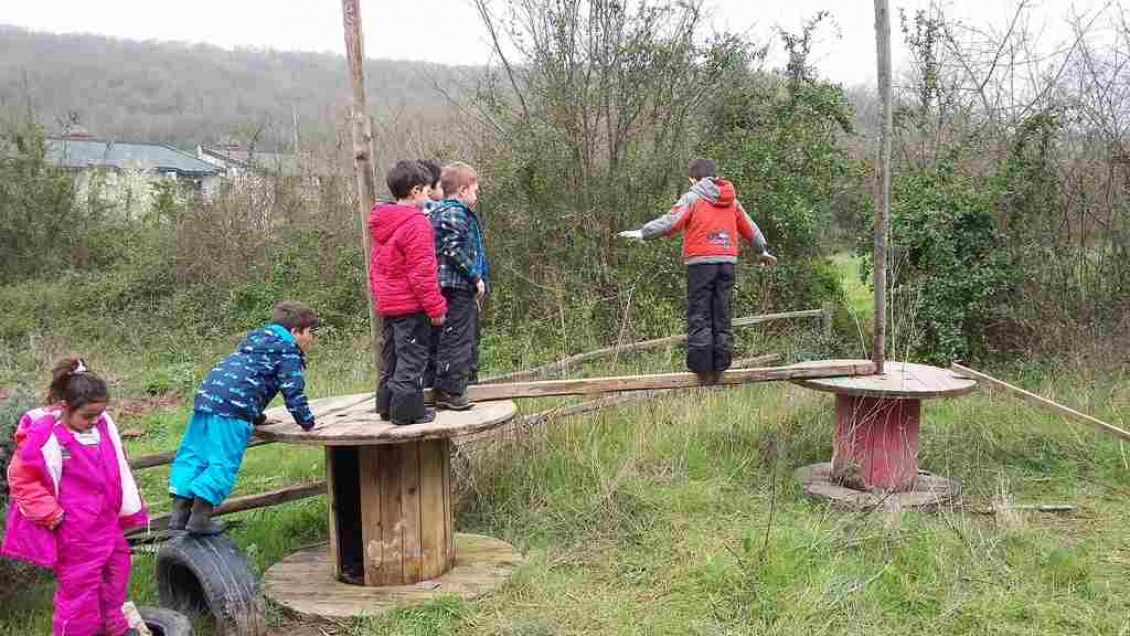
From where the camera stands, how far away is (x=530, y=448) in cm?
611

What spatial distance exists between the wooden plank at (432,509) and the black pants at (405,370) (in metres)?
0.27

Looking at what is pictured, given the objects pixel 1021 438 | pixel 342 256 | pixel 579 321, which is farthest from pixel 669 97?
pixel 1021 438

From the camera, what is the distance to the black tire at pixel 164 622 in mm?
3689

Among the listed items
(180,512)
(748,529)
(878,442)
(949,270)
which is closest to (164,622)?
(180,512)

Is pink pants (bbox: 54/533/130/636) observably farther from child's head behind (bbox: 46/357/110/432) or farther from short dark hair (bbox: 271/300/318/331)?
short dark hair (bbox: 271/300/318/331)

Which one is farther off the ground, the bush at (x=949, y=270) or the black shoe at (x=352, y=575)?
the bush at (x=949, y=270)

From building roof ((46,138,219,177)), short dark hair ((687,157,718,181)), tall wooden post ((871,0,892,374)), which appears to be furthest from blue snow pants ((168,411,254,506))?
building roof ((46,138,219,177))

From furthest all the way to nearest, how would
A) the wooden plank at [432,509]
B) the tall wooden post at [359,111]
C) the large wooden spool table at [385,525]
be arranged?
1. the wooden plank at [432,509]
2. the tall wooden post at [359,111]
3. the large wooden spool table at [385,525]

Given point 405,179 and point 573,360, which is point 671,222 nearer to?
point 405,179

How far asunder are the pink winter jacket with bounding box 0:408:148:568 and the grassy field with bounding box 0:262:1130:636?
2.92 feet

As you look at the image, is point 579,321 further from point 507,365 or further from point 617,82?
point 617,82

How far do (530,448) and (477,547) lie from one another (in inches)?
42.4

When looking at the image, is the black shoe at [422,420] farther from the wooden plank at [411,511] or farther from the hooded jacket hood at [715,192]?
the hooded jacket hood at [715,192]

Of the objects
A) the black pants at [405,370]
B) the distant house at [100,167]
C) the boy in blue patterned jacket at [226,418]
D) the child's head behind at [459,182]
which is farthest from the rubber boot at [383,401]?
the distant house at [100,167]
